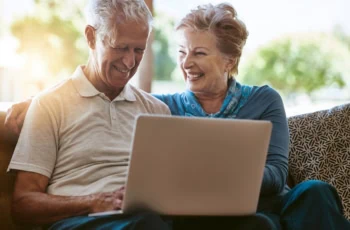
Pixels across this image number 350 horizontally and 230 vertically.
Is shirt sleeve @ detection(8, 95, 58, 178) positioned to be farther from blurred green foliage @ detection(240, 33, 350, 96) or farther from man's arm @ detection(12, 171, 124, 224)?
blurred green foliage @ detection(240, 33, 350, 96)

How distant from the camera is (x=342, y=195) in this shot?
2096 millimetres

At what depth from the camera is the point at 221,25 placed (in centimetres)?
204

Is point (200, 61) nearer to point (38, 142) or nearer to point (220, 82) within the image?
point (220, 82)

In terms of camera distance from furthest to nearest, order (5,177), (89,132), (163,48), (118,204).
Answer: (163,48)
(5,177)
(89,132)
(118,204)

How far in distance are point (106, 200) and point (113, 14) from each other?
59cm

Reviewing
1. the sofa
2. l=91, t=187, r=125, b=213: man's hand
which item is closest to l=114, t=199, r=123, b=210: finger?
l=91, t=187, r=125, b=213: man's hand

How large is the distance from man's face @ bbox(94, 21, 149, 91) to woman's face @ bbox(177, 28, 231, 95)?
0.26 m

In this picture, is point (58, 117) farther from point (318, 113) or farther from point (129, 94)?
point (318, 113)

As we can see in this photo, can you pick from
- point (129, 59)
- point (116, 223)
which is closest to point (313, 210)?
point (116, 223)

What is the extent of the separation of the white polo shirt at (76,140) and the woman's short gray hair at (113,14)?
159 mm

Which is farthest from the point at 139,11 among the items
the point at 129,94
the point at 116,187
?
the point at 116,187

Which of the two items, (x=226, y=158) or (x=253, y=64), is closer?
(x=226, y=158)

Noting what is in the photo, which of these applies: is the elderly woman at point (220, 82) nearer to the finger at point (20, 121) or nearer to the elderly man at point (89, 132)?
the elderly man at point (89, 132)

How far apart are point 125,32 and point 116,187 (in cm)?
48
